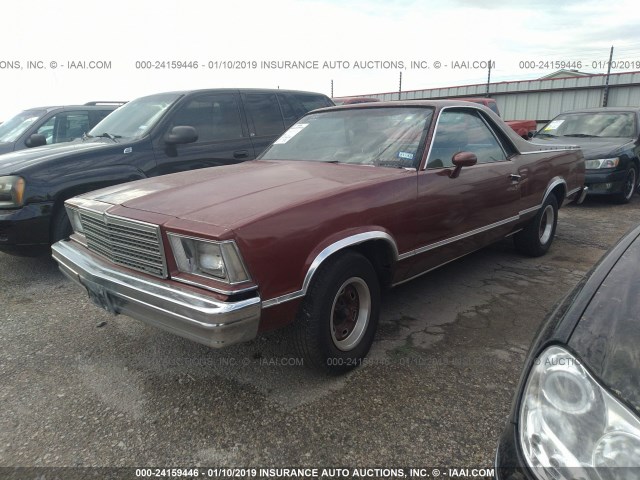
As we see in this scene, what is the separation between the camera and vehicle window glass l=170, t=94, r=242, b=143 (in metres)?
5.10

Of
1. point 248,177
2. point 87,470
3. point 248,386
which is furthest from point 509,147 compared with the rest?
point 87,470

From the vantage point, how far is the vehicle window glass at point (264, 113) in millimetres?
5676

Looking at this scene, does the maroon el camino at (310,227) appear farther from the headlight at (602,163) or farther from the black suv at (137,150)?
the headlight at (602,163)

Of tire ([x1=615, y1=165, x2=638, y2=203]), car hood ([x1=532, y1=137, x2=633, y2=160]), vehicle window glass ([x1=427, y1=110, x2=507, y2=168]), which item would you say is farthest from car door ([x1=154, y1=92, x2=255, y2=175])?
tire ([x1=615, y1=165, x2=638, y2=203])

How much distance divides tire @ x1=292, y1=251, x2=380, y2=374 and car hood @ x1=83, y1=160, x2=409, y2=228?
17.3 inches

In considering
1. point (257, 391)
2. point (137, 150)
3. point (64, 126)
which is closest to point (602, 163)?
point (137, 150)

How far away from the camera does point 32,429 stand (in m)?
2.30

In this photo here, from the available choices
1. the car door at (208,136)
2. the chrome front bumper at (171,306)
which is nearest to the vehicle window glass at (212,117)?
the car door at (208,136)

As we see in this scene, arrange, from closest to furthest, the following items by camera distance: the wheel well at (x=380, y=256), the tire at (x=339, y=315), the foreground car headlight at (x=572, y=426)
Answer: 1. the foreground car headlight at (x=572, y=426)
2. the tire at (x=339, y=315)
3. the wheel well at (x=380, y=256)

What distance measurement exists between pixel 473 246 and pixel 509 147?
1.15m

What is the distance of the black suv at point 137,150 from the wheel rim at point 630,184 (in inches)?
224

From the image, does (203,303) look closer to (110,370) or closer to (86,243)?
(110,370)

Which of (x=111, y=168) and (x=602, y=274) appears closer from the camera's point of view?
(x=602, y=274)

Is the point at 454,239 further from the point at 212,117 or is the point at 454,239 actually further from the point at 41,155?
the point at 41,155
